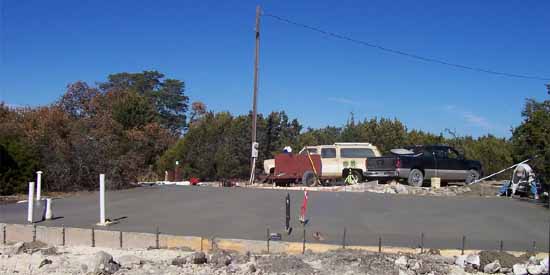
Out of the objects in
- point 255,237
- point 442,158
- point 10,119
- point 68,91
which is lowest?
A: point 255,237

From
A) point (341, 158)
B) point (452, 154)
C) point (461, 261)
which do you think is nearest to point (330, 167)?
point (341, 158)

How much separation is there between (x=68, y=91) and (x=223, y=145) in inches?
929

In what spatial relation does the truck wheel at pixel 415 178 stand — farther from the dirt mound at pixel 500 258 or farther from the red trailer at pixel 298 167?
the dirt mound at pixel 500 258

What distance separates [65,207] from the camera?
13.7 metres

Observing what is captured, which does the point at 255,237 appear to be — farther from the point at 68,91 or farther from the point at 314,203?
the point at 68,91

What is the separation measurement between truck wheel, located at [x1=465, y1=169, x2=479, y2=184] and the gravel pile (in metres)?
15.7


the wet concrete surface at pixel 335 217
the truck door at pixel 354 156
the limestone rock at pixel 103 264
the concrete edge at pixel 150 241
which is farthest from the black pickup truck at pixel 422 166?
the limestone rock at pixel 103 264

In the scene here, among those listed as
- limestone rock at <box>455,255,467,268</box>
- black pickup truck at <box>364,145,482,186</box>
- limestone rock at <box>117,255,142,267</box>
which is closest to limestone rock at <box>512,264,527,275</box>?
limestone rock at <box>455,255,467,268</box>

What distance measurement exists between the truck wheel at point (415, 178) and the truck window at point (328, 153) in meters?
3.70

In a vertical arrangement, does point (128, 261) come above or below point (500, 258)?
A: below

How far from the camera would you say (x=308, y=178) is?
77.3 ft

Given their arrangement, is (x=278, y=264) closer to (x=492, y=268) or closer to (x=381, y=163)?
(x=492, y=268)

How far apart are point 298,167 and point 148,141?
65.5 ft

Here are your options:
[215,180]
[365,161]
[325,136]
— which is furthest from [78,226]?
[325,136]
